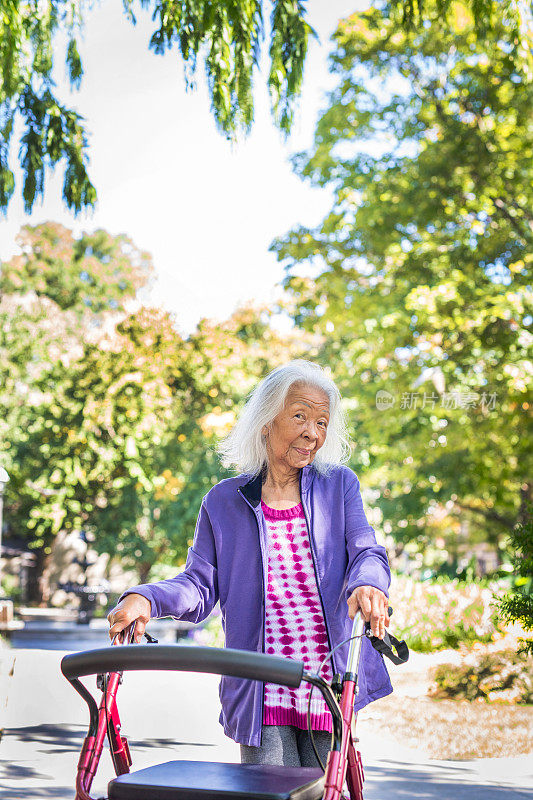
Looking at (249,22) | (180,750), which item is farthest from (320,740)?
(180,750)

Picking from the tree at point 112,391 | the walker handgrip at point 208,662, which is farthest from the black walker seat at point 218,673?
the tree at point 112,391

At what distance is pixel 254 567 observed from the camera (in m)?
1.45

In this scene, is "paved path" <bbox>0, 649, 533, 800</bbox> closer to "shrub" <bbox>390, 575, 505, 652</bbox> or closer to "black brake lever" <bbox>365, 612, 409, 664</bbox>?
"shrub" <bbox>390, 575, 505, 652</bbox>

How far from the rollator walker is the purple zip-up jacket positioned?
303 mm

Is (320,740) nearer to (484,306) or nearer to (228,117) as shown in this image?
(228,117)

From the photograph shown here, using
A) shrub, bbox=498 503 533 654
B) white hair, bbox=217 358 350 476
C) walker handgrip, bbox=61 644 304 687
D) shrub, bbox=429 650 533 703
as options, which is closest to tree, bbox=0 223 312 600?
shrub, bbox=429 650 533 703

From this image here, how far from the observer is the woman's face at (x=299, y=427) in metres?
1.54

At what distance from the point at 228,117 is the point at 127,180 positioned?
27.2ft

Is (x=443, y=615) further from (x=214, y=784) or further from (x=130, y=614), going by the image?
(x=214, y=784)

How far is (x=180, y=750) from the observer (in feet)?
12.4

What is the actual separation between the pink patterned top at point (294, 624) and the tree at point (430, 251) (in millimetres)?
5242

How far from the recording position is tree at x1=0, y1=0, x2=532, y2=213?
109 inches

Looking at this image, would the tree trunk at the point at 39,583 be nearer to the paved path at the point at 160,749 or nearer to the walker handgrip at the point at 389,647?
the paved path at the point at 160,749

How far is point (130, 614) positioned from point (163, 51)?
88.7 inches
